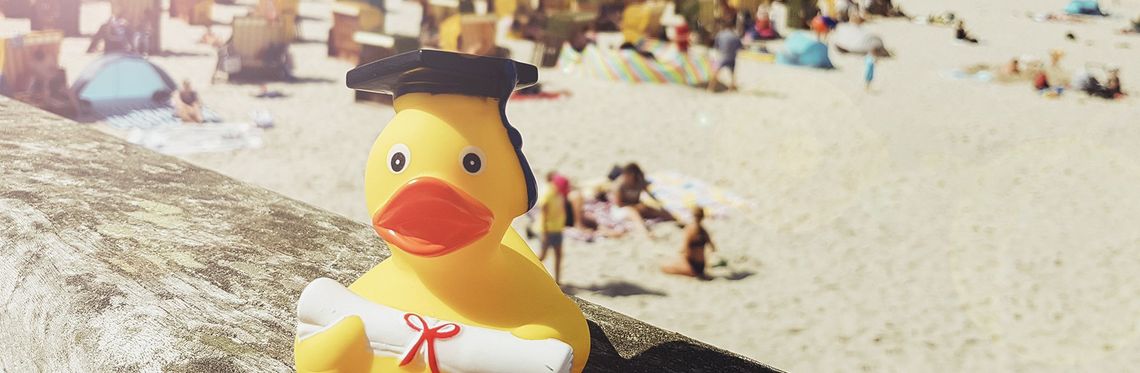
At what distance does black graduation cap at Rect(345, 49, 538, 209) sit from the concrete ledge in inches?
22.4

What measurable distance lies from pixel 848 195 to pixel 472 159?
385 inches

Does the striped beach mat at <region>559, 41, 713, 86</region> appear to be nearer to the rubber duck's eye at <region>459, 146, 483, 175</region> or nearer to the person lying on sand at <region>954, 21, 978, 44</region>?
the person lying on sand at <region>954, 21, 978, 44</region>

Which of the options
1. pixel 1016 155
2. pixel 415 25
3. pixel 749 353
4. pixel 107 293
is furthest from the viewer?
pixel 415 25

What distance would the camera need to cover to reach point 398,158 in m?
1.73

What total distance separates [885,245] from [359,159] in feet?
20.2

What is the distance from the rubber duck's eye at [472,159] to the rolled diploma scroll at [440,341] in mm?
276

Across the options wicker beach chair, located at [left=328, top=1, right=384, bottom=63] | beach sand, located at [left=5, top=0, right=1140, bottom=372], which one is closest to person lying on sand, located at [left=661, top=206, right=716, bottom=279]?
beach sand, located at [left=5, top=0, right=1140, bottom=372]

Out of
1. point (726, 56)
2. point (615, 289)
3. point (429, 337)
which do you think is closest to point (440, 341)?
point (429, 337)

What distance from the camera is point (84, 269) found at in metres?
2.09

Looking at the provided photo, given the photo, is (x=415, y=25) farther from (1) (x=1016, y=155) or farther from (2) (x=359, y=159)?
(1) (x=1016, y=155)

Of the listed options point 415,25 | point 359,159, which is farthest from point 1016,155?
point 415,25

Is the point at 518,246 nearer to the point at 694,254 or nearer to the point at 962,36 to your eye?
the point at 694,254

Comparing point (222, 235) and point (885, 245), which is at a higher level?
point (222, 235)

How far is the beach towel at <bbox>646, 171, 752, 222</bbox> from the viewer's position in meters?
10.4
